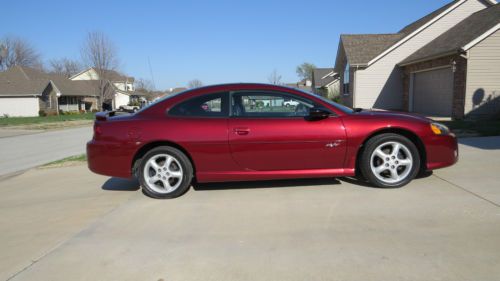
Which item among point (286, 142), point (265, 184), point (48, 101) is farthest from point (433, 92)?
point (48, 101)

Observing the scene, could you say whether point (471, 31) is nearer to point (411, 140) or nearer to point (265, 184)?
point (411, 140)

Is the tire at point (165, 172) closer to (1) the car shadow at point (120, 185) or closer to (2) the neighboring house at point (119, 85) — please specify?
(1) the car shadow at point (120, 185)

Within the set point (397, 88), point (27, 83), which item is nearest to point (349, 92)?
point (397, 88)

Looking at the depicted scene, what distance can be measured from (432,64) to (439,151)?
14.1 metres

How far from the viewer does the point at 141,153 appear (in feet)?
16.0

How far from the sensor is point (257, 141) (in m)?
4.61

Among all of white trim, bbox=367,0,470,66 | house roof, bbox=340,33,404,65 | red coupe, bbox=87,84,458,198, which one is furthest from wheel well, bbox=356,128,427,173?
house roof, bbox=340,33,404,65

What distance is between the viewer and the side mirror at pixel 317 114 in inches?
182

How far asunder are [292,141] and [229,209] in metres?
1.13

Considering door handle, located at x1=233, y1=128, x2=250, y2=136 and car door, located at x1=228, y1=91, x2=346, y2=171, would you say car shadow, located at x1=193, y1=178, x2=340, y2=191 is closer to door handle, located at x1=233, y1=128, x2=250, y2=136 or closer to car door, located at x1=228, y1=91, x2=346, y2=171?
car door, located at x1=228, y1=91, x2=346, y2=171

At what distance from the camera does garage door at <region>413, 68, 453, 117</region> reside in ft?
51.4

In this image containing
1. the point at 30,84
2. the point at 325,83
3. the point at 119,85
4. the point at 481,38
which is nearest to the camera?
the point at 481,38

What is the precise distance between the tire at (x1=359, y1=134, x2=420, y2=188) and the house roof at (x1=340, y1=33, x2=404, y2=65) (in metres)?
18.0

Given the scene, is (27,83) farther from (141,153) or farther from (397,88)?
(141,153)
